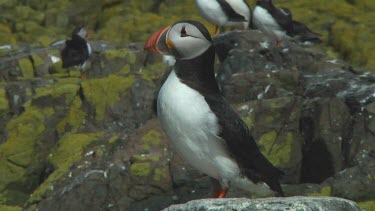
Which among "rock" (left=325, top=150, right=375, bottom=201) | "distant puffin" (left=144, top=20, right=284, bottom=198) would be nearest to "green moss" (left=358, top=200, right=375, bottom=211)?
"rock" (left=325, top=150, right=375, bottom=201)

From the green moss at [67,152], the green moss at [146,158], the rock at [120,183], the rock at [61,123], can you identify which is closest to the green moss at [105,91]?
the rock at [61,123]

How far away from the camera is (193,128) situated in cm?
673

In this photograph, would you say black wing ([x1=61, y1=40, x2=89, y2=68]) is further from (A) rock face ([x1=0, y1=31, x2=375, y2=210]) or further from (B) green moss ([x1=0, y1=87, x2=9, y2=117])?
(B) green moss ([x1=0, y1=87, x2=9, y2=117])

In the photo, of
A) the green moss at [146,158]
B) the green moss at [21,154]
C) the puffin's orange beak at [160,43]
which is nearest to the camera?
the puffin's orange beak at [160,43]

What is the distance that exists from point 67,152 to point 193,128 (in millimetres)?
4458

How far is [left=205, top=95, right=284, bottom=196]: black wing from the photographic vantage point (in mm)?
6930

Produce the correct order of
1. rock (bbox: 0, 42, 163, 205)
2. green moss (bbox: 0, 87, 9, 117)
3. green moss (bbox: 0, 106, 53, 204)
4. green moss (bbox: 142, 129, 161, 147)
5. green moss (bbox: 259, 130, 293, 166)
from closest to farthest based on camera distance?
green moss (bbox: 142, 129, 161, 147) < green moss (bbox: 259, 130, 293, 166) < rock (bbox: 0, 42, 163, 205) < green moss (bbox: 0, 106, 53, 204) < green moss (bbox: 0, 87, 9, 117)

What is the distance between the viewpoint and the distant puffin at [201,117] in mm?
6719

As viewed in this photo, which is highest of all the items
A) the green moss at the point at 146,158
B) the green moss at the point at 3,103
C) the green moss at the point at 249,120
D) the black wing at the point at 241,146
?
the black wing at the point at 241,146

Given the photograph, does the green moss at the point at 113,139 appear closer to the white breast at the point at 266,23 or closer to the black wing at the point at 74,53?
the black wing at the point at 74,53

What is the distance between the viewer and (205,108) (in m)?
6.78

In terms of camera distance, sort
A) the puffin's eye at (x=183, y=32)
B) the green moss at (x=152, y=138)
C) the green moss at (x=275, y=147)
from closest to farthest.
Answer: the puffin's eye at (x=183, y=32), the green moss at (x=152, y=138), the green moss at (x=275, y=147)

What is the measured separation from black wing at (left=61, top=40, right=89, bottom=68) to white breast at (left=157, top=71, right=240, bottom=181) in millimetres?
9337

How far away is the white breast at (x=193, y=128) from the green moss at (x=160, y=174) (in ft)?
8.61
